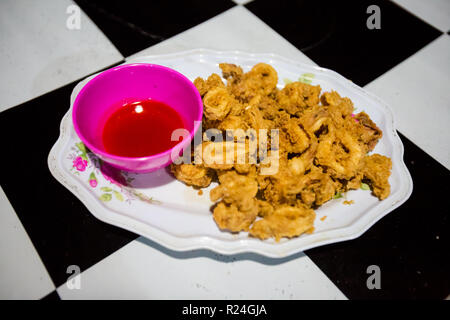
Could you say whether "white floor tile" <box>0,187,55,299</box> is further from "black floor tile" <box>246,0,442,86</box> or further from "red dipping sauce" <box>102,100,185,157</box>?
"black floor tile" <box>246,0,442,86</box>

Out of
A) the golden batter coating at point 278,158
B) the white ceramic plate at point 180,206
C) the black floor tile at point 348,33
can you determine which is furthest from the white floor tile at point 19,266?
the black floor tile at point 348,33

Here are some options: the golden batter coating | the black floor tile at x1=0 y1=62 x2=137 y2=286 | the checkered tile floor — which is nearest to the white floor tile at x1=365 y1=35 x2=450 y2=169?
the checkered tile floor

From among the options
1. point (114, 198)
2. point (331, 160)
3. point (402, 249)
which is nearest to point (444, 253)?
point (402, 249)

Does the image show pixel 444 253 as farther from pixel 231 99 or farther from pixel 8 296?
pixel 8 296

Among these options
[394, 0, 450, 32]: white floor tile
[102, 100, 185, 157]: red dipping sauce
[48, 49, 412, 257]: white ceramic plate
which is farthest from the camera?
[394, 0, 450, 32]: white floor tile

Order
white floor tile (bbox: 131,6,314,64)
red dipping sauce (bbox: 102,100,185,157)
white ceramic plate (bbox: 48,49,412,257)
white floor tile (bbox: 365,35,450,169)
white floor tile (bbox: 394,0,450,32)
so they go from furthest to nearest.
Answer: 1. white floor tile (bbox: 394,0,450,32)
2. white floor tile (bbox: 131,6,314,64)
3. white floor tile (bbox: 365,35,450,169)
4. red dipping sauce (bbox: 102,100,185,157)
5. white ceramic plate (bbox: 48,49,412,257)
